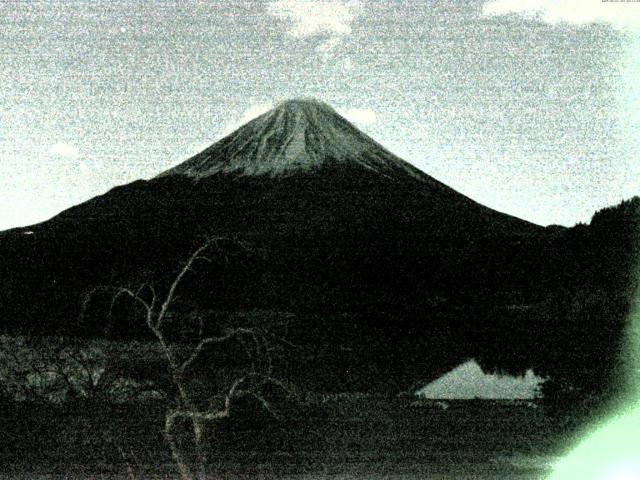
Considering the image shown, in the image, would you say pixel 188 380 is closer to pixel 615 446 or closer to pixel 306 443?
pixel 306 443

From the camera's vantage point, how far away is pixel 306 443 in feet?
49.1

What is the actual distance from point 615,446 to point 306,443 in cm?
666

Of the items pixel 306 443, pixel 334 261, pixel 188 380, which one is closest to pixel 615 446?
pixel 306 443

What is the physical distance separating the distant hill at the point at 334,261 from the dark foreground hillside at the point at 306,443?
4.55 m

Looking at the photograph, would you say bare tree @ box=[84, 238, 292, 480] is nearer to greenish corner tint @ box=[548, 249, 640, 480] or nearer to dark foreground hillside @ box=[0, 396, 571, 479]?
dark foreground hillside @ box=[0, 396, 571, 479]

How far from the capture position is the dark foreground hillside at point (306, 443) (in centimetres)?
1242

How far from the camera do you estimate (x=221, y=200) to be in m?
72.5

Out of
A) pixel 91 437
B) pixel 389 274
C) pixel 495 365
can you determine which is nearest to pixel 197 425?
pixel 91 437

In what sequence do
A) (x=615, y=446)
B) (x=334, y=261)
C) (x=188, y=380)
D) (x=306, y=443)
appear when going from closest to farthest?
(x=615, y=446) < (x=306, y=443) < (x=188, y=380) < (x=334, y=261)

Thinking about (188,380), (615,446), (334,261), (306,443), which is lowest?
(306,443)

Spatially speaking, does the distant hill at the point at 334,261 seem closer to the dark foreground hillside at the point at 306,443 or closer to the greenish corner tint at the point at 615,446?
the dark foreground hillside at the point at 306,443

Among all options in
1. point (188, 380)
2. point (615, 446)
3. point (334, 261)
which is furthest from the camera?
point (334, 261)

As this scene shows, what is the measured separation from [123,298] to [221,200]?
3776 centimetres

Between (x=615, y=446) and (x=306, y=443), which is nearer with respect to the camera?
(x=615, y=446)
